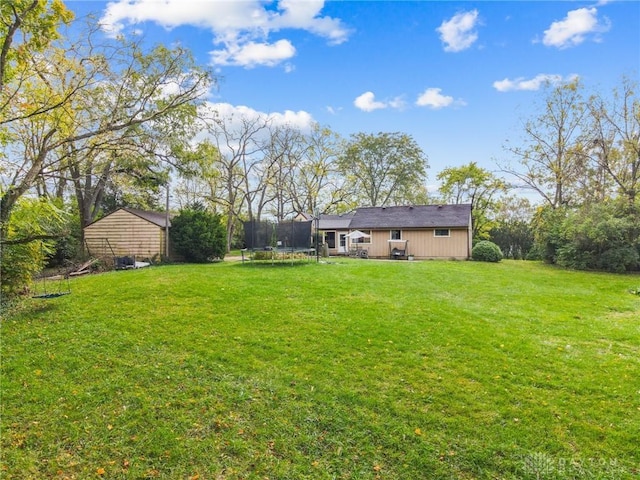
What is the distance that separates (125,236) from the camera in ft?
51.1

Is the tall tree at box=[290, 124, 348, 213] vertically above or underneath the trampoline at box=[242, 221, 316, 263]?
above

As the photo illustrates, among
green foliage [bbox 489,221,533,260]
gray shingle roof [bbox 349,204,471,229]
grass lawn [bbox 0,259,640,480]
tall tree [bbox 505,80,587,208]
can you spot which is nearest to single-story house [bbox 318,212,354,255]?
gray shingle roof [bbox 349,204,471,229]

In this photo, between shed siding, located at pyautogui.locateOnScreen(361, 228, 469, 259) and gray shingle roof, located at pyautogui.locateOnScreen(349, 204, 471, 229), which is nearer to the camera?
shed siding, located at pyautogui.locateOnScreen(361, 228, 469, 259)

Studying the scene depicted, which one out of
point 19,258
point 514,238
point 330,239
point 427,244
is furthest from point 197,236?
point 514,238

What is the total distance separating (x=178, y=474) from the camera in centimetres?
307

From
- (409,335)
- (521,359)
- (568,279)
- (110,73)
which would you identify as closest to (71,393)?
(409,335)

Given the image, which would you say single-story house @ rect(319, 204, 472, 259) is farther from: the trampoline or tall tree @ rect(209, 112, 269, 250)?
tall tree @ rect(209, 112, 269, 250)

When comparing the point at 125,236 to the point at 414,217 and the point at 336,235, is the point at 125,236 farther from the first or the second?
the point at 414,217

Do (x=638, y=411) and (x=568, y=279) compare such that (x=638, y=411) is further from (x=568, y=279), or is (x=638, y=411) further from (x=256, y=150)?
(x=256, y=150)

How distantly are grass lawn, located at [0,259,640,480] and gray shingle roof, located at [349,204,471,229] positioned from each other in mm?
13248

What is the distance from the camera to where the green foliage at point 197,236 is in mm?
14703

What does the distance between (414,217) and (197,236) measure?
12.9 m

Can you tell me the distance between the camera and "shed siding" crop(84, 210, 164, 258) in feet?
50.1

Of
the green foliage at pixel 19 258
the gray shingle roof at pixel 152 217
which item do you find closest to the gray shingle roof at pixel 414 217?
the gray shingle roof at pixel 152 217
